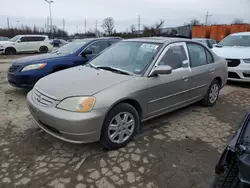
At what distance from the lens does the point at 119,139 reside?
315cm

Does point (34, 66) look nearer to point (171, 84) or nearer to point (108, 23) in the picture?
point (171, 84)

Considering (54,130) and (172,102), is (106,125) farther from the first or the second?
(172,102)

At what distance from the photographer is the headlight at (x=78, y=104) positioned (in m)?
2.74

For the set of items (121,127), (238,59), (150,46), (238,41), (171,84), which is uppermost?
→ (238,41)

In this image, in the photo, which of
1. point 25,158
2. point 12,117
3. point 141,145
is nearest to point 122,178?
point 141,145

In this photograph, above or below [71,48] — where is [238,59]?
below

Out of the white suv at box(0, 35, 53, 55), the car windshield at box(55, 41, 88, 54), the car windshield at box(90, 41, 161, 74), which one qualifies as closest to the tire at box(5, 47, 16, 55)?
the white suv at box(0, 35, 53, 55)

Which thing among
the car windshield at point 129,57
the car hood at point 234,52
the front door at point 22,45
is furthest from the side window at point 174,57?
the front door at point 22,45

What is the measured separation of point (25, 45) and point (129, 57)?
57.2 feet

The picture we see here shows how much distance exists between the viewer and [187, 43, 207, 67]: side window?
4.26m

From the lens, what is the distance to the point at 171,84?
372 centimetres

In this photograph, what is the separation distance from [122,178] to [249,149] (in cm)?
147

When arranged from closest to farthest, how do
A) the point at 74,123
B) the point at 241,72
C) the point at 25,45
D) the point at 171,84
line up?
the point at 74,123
the point at 171,84
the point at 241,72
the point at 25,45

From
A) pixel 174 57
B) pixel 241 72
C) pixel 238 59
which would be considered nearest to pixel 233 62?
pixel 238 59
